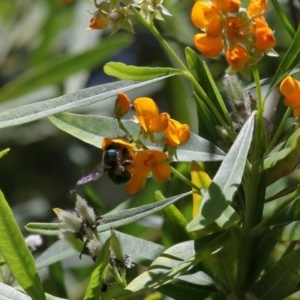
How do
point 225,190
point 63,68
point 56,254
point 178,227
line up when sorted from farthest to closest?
point 63,68
point 56,254
point 178,227
point 225,190

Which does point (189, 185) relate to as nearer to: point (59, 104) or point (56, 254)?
point (59, 104)

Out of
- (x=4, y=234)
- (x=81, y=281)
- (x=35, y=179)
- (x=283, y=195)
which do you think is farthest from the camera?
(x=35, y=179)

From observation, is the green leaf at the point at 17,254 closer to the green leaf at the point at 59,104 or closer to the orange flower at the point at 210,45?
the green leaf at the point at 59,104

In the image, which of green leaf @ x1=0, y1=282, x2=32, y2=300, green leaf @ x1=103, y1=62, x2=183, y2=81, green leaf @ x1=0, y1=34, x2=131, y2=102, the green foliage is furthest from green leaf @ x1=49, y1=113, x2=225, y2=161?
green leaf @ x1=0, y1=34, x2=131, y2=102

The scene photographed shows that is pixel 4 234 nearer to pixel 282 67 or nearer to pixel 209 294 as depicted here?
pixel 209 294

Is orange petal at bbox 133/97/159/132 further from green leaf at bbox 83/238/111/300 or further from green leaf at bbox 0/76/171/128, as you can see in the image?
green leaf at bbox 83/238/111/300

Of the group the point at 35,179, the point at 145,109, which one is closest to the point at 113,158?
the point at 145,109

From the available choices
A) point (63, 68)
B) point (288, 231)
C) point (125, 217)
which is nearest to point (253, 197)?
point (288, 231)

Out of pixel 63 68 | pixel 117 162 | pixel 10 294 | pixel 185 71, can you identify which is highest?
pixel 185 71
